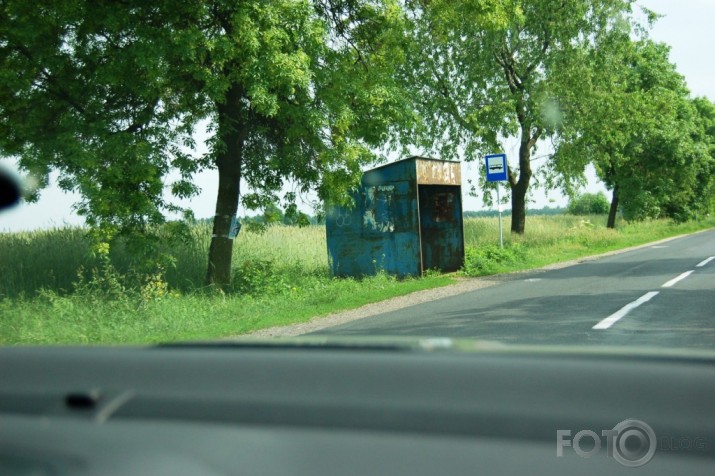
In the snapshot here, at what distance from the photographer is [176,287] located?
17.5 m

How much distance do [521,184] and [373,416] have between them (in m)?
33.5

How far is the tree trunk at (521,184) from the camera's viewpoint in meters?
33.2

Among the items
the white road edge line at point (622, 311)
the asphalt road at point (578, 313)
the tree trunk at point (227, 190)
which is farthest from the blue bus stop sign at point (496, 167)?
the white road edge line at point (622, 311)

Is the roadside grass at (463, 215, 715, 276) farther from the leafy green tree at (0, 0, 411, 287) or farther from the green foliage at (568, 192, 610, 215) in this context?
the green foliage at (568, 192, 610, 215)

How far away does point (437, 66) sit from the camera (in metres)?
30.8

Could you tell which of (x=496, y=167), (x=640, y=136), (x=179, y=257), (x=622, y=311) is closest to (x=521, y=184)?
(x=496, y=167)

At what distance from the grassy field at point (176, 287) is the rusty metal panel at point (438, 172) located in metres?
2.47

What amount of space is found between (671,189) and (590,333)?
45918 mm

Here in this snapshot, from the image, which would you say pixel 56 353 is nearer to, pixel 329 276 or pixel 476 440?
pixel 476 440

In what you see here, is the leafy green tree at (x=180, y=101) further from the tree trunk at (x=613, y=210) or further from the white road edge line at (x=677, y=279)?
the tree trunk at (x=613, y=210)

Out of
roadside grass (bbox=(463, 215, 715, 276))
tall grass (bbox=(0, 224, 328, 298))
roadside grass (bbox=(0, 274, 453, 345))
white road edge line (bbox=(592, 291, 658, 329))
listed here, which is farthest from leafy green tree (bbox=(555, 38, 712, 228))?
white road edge line (bbox=(592, 291, 658, 329))

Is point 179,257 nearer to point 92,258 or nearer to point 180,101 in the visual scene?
point 92,258

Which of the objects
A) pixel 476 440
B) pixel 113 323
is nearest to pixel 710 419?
pixel 476 440

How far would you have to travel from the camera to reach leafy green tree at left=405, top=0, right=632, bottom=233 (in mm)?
29906
